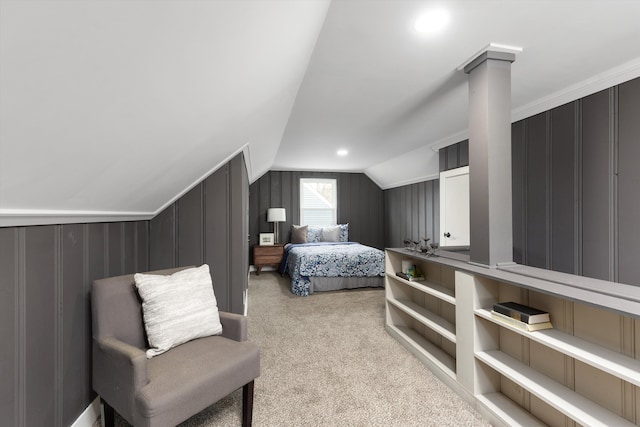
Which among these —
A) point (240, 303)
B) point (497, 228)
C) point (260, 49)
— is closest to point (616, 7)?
point (497, 228)

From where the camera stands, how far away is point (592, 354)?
1.28 m

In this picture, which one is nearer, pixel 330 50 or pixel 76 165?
pixel 76 165

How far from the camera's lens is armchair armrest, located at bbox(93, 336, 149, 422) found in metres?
1.31

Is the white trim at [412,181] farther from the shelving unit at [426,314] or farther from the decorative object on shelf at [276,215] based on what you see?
the shelving unit at [426,314]

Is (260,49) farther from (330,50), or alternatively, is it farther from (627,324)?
(627,324)

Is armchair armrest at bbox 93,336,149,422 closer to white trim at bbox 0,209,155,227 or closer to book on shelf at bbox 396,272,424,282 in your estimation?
white trim at bbox 0,209,155,227

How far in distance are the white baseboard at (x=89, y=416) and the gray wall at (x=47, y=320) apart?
36 mm

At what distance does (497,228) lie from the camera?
6.50ft

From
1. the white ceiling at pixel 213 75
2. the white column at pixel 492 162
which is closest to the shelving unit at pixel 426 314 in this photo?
the white column at pixel 492 162

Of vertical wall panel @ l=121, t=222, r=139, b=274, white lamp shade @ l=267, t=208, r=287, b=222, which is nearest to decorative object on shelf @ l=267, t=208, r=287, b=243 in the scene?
white lamp shade @ l=267, t=208, r=287, b=222

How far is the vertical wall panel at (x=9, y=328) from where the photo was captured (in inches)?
44.0

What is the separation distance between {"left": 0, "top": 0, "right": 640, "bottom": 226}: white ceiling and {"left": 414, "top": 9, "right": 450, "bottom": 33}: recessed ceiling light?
0.14ft

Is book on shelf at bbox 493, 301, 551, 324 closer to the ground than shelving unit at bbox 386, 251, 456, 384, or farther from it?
farther from it

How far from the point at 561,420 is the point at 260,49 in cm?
242
